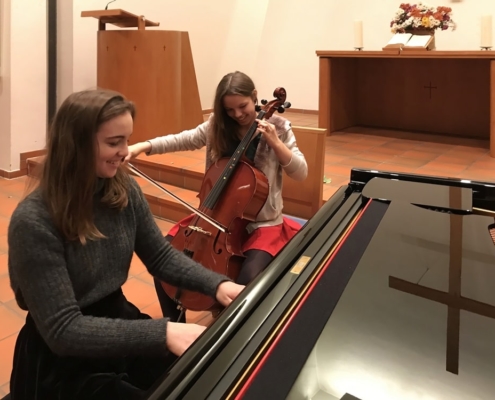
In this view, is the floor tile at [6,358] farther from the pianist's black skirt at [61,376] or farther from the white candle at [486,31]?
the white candle at [486,31]

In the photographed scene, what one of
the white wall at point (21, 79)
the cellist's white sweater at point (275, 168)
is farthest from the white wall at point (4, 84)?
the cellist's white sweater at point (275, 168)

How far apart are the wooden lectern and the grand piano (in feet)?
8.98

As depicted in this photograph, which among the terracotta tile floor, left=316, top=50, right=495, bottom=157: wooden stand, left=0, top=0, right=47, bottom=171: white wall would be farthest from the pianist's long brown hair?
left=316, top=50, right=495, bottom=157: wooden stand

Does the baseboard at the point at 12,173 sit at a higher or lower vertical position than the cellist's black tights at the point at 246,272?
higher

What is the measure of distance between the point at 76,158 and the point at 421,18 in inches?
138

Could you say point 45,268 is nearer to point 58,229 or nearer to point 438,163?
point 58,229

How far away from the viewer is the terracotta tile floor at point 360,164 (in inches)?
83.9

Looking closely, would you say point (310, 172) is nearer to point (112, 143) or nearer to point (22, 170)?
point (112, 143)

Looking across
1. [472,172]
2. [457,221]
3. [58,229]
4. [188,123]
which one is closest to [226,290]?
[58,229]

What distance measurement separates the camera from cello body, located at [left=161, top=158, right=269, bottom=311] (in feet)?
5.17

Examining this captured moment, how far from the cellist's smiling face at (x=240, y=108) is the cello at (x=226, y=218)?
6 cm

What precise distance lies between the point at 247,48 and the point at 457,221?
15.8 feet

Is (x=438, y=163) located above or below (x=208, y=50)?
below

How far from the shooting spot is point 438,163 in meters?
3.26
